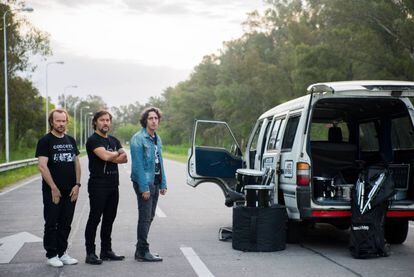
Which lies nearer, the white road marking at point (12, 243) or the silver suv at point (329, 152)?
the white road marking at point (12, 243)

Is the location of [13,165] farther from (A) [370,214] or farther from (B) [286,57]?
(B) [286,57]

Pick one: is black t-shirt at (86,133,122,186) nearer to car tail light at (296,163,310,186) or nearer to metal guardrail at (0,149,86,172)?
car tail light at (296,163,310,186)

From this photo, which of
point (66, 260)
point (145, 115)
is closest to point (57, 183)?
point (66, 260)

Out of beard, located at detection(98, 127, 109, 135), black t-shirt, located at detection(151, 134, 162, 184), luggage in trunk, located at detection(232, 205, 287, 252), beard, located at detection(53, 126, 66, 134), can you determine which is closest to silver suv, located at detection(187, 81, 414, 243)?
luggage in trunk, located at detection(232, 205, 287, 252)

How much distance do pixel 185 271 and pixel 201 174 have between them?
3.67 metres

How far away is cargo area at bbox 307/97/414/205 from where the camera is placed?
7977 mm

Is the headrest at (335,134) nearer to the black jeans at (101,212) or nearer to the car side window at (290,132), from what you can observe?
the car side window at (290,132)

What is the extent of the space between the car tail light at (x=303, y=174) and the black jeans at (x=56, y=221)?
2877 mm

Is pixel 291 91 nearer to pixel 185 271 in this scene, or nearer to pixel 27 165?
pixel 27 165

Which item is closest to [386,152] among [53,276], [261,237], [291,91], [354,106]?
[354,106]

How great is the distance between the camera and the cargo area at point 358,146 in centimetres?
798

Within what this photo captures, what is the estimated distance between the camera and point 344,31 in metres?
39.8

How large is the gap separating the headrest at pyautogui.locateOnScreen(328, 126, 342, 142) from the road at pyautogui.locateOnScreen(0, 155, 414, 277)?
5.06 feet

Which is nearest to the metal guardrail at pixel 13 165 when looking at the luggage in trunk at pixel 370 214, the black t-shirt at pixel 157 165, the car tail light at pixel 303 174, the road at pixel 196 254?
the road at pixel 196 254
